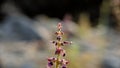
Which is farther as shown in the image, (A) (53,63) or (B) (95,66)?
(B) (95,66)

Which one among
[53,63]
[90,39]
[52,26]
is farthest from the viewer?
[52,26]

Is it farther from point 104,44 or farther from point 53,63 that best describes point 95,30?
point 53,63

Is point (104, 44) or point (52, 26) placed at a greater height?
point (52, 26)

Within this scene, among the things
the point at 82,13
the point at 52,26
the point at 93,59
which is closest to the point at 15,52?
the point at 93,59

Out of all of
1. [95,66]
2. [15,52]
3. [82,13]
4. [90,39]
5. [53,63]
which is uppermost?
[82,13]

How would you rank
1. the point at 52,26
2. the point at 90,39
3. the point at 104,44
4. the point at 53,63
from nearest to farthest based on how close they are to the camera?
the point at 53,63 → the point at 104,44 → the point at 90,39 → the point at 52,26

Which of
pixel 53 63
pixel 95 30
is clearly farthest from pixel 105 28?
pixel 53 63
